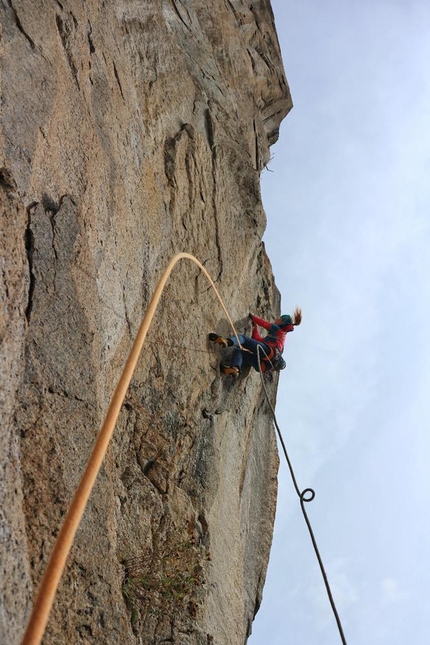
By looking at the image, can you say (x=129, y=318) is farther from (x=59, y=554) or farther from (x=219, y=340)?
(x=59, y=554)

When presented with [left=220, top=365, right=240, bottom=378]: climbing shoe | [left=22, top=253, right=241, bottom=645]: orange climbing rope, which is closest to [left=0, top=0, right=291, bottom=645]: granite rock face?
[left=220, top=365, right=240, bottom=378]: climbing shoe

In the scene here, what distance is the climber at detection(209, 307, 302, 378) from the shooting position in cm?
677

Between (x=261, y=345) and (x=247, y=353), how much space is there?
8.2 inches

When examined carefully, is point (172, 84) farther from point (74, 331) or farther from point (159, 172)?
point (74, 331)

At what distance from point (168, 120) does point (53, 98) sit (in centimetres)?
234

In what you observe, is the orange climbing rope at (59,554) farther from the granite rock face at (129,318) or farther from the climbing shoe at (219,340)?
the climbing shoe at (219,340)

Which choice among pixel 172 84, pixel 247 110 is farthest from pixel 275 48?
pixel 172 84

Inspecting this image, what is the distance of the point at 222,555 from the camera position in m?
5.85

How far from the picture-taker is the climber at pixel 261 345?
6766mm

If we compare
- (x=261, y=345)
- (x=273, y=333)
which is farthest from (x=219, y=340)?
(x=273, y=333)

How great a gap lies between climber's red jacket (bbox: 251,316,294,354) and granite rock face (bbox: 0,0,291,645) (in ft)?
0.93

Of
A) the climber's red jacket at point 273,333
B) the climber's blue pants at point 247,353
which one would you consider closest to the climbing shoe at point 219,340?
the climber's blue pants at point 247,353

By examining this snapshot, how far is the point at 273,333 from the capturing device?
7762mm

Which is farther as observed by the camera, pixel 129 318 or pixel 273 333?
pixel 273 333
